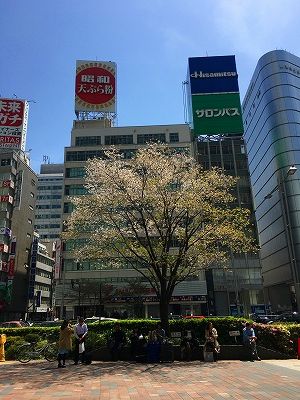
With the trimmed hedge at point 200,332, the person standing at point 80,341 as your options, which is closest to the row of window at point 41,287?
the trimmed hedge at point 200,332

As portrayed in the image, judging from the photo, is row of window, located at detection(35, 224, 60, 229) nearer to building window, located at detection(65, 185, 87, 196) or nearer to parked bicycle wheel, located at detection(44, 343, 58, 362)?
building window, located at detection(65, 185, 87, 196)

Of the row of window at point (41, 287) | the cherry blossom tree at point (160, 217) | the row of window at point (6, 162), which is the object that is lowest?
the cherry blossom tree at point (160, 217)

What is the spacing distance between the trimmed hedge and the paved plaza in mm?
3071

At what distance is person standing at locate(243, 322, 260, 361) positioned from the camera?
16864 mm

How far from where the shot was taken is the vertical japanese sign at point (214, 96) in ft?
246

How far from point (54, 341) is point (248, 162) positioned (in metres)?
69.5

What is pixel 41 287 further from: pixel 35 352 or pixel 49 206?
pixel 35 352

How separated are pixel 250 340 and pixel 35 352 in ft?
32.0

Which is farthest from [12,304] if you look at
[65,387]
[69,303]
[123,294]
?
[65,387]

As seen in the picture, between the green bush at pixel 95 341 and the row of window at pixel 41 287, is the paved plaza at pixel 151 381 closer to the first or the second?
the green bush at pixel 95 341

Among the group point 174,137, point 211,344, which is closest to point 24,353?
point 211,344

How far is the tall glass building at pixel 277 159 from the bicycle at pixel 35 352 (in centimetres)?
4836

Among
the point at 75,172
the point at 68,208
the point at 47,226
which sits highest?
the point at 47,226

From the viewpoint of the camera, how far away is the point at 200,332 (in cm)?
1877
